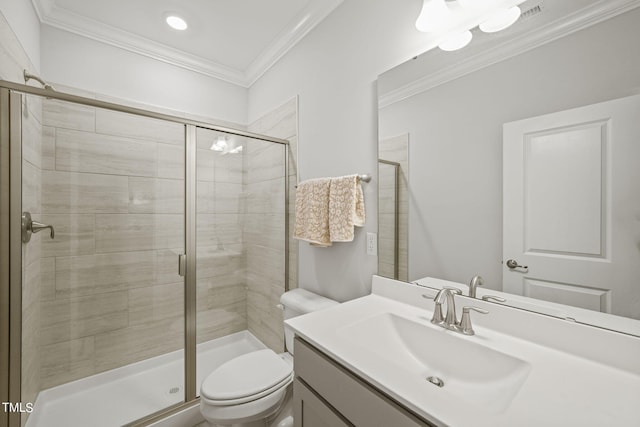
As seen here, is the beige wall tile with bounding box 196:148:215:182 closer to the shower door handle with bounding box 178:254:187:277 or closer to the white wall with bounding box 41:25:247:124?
the shower door handle with bounding box 178:254:187:277

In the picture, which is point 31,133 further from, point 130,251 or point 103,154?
point 130,251

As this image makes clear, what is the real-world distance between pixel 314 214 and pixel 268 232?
60 centimetres

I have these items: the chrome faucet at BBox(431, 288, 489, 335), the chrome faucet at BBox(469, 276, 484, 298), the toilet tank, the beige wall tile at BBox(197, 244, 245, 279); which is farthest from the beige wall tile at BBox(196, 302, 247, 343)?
the chrome faucet at BBox(469, 276, 484, 298)

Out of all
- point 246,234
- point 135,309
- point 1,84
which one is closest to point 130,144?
point 1,84

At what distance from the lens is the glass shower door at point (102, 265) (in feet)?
4.47

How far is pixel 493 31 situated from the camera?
0.92m

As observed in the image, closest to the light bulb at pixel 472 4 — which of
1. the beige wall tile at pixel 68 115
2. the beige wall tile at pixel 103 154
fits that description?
the beige wall tile at pixel 103 154

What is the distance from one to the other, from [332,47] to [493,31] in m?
0.88

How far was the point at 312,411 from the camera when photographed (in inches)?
32.4

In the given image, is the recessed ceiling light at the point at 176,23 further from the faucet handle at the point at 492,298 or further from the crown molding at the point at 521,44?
the faucet handle at the point at 492,298

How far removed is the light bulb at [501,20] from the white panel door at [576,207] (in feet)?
→ 1.10

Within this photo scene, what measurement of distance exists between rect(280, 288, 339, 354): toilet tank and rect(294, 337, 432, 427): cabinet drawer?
0.54 meters

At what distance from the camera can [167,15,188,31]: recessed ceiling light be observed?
5.63 feet

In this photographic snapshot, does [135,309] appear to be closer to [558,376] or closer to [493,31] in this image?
[558,376]
